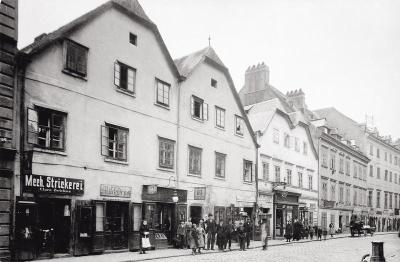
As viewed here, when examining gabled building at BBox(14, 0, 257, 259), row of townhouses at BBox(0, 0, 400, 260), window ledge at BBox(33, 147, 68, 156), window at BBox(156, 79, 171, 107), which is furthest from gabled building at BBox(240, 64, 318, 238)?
window ledge at BBox(33, 147, 68, 156)

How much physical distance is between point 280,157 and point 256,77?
9572 millimetres

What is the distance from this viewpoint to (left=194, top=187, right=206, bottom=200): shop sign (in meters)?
25.0

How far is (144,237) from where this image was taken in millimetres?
20484

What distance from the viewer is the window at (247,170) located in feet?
104

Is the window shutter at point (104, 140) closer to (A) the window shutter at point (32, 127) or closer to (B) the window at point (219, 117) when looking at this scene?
(A) the window shutter at point (32, 127)

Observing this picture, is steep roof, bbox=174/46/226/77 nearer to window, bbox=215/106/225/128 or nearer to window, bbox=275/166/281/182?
window, bbox=215/106/225/128

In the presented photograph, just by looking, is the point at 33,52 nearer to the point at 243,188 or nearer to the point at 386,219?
the point at 243,188

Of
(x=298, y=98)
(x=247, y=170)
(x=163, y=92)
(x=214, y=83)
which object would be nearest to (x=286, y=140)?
(x=247, y=170)

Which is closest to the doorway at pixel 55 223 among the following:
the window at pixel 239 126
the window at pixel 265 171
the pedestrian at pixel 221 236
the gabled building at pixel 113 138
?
the gabled building at pixel 113 138

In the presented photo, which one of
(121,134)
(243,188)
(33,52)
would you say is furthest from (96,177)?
(243,188)

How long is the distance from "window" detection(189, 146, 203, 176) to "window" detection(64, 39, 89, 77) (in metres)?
8.62

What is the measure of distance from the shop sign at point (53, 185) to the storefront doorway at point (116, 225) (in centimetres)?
207

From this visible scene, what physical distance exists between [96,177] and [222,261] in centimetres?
640

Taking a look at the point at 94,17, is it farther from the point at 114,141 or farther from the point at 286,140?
the point at 286,140
